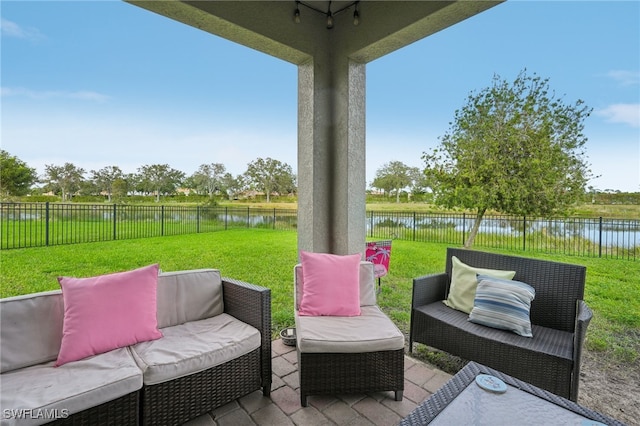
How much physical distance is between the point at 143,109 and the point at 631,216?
4104 mm

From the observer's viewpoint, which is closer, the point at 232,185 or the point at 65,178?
the point at 65,178

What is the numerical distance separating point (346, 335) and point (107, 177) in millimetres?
2427

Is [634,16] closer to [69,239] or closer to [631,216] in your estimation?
[631,216]

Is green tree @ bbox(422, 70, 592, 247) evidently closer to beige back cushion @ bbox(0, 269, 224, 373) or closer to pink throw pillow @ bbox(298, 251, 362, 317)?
pink throw pillow @ bbox(298, 251, 362, 317)

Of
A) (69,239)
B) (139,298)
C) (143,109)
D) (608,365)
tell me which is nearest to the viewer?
(139,298)

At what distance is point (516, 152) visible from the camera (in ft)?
8.43

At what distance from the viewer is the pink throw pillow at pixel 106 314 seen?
159 centimetres

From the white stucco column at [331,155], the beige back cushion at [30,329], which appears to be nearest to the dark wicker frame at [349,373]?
the beige back cushion at [30,329]

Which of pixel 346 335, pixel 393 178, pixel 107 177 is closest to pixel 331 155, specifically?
pixel 393 178

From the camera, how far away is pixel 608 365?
2117mm

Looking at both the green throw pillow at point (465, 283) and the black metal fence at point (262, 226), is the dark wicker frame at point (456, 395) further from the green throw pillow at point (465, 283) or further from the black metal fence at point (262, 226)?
the black metal fence at point (262, 226)

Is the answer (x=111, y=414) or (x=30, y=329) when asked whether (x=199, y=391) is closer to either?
(x=111, y=414)

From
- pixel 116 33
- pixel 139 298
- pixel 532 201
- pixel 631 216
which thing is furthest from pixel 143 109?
pixel 631 216

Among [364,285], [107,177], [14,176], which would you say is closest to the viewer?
[14,176]
